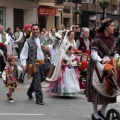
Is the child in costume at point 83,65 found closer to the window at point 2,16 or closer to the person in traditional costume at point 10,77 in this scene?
the person in traditional costume at point 10,77

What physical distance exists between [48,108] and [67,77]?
4.78 feet

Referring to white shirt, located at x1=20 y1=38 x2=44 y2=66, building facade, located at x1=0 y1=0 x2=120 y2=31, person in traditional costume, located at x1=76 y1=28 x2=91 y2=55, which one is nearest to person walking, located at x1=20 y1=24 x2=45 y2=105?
white shirt, located at x1=20 y1=38 x2=44 y2=66

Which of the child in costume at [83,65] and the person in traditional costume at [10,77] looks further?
the child in costume at [83,65]

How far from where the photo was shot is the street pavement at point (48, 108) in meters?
7.70

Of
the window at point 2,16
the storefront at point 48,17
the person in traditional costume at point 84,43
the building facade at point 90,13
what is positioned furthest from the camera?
the building facade at point 90,13

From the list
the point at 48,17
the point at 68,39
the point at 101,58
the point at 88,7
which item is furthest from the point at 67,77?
the point at 88,7

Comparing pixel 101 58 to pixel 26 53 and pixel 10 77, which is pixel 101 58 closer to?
pixel 26 53

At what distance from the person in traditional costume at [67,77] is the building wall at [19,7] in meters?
19.6

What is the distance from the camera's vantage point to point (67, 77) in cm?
984

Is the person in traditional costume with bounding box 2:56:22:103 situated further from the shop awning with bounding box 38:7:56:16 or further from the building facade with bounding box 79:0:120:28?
the building facade with bounding box 79:0:120:28

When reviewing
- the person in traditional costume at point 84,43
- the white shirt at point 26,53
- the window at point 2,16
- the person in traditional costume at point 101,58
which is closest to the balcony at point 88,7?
the window at point 2,16

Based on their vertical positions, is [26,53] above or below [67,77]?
above

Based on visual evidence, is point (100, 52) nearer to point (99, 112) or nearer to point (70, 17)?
point (99, 112)

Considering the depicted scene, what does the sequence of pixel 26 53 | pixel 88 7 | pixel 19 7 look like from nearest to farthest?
pixel 26 53
pixel 19 7
pixel 88 7
